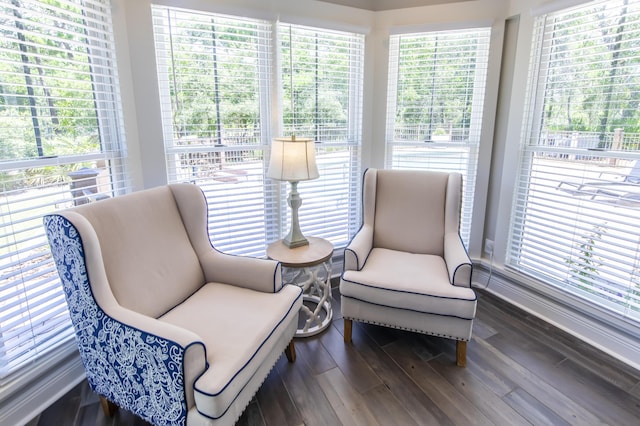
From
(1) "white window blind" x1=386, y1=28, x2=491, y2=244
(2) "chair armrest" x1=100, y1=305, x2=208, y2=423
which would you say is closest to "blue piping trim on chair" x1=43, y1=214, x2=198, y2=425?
(2) "chair armrest" x1=100, y1=305, x2=208, y2=423

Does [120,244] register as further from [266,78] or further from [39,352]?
[266,78]

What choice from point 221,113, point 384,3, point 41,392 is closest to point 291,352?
point 41,392

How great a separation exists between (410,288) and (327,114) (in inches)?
61.1

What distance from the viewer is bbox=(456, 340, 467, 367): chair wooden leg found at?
1980 mm

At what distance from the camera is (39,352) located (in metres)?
1.72

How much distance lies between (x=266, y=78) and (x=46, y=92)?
130 cm

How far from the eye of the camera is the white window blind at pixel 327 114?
259cm

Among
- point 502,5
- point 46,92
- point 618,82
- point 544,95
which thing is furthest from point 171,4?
point 618,82

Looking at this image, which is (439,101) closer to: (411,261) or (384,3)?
(384,3)

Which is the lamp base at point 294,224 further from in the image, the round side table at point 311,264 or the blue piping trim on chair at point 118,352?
the blue piping trim on chair at point 118,352

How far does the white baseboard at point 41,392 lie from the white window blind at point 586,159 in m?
3.05

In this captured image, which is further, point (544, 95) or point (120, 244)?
point (544, 95)

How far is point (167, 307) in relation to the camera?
1.74 metres

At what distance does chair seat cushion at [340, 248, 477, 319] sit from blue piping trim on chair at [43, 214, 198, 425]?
1128 millimetres
